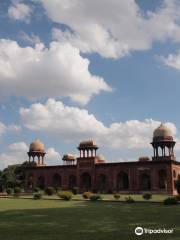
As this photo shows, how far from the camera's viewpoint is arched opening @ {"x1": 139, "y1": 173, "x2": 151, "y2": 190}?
51156 millimetres

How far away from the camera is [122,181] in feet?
179

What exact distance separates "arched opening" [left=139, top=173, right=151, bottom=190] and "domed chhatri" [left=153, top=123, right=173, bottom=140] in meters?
5.61

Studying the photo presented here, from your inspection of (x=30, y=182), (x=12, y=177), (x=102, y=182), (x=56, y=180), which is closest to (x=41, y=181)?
(x=30, y=182)

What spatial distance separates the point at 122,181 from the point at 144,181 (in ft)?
11.2

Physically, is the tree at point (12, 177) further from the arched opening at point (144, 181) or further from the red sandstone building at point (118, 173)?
the arched opening at point (144, 181)

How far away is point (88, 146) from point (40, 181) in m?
12.5

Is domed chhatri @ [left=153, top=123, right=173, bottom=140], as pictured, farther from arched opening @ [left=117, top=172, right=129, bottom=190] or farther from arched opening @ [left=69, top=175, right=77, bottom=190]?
arched opening @ [left=69, top=175, right=77, bottom=190]

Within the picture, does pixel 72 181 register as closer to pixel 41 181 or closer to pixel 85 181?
pixel 85 181

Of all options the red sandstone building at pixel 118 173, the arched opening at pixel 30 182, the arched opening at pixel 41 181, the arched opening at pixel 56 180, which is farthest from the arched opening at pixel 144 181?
the arched opening at pixel 30 182

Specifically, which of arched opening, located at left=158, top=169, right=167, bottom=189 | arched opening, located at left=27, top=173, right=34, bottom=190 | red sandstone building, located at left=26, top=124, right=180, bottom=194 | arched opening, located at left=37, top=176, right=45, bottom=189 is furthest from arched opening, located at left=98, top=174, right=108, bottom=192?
arched opening, located at left=27, top=173, right=34, bottom=190

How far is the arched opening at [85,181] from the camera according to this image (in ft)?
184

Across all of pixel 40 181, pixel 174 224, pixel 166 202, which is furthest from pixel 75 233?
pixel 40 181

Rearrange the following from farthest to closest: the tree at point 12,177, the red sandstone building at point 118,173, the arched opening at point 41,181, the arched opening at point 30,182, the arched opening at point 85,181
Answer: the tree at point 12,177
the arched opening at point 30,182
the arched opening at point 41,181
the arched opening at point 85,181
the red sandstone building at point 118,173

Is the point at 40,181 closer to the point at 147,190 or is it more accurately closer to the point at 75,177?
the point at 75,177
